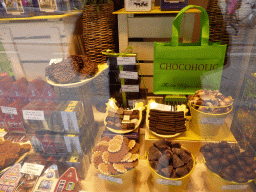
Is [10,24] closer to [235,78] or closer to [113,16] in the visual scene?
[113,16]

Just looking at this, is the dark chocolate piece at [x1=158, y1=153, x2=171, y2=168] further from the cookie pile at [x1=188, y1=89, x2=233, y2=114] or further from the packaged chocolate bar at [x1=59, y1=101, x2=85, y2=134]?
the packaged chocolate bar at [x1=59, y1=101, x2=85, y2=134]

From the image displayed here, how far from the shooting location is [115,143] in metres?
1.09

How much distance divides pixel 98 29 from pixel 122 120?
696mm

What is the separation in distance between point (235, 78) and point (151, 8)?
740 mm

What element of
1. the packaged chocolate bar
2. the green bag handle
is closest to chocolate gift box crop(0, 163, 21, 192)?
the packaged chocolate bar

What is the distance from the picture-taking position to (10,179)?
1.03 m

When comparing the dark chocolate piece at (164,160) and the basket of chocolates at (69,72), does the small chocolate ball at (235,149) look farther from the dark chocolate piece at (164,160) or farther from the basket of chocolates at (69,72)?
the basket of chocolates at (69,72)

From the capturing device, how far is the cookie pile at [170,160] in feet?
2.98

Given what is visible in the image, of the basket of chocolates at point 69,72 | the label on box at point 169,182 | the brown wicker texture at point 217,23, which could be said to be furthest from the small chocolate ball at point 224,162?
the basket of chocolates at point 69,72

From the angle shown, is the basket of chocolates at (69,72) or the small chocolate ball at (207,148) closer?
the small chocolate ball at (207,148)

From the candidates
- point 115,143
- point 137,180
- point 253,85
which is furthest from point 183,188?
point 253,85

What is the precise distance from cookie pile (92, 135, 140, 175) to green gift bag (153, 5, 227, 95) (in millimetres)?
473

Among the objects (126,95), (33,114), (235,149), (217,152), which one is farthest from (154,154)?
(33,114)

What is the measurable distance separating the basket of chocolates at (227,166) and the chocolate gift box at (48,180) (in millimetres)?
820
